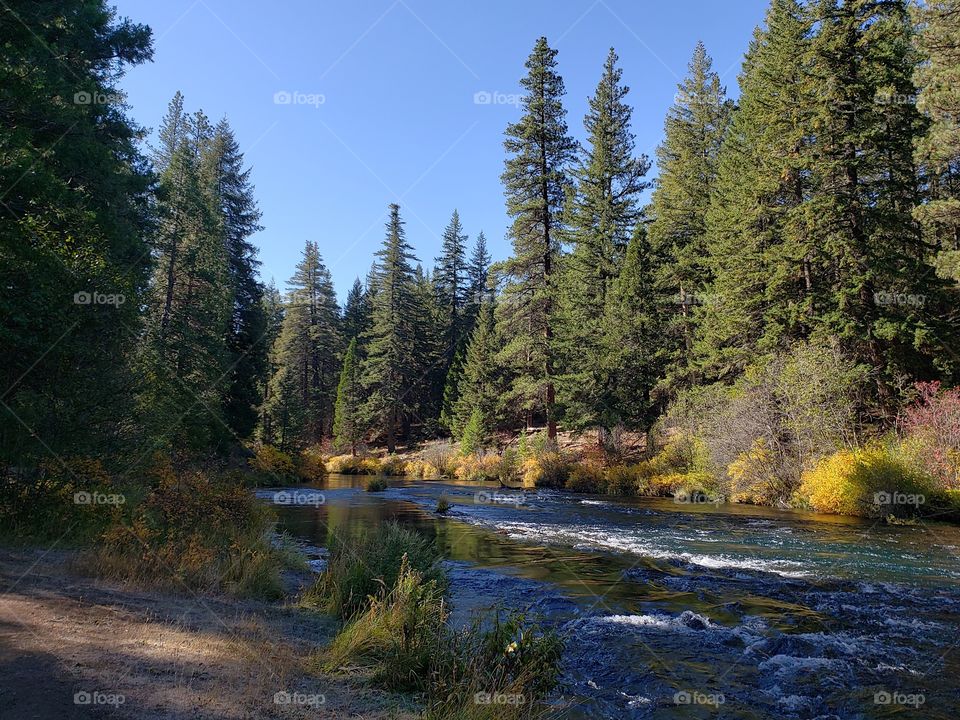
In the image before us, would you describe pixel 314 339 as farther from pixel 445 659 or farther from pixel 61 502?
pixel 445 659

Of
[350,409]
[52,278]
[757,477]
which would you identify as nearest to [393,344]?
[350,409]

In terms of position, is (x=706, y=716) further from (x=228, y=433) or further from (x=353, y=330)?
(x=353, y=330)

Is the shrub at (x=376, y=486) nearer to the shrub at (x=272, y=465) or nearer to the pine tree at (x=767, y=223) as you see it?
the shrub at (x=272, y=465)

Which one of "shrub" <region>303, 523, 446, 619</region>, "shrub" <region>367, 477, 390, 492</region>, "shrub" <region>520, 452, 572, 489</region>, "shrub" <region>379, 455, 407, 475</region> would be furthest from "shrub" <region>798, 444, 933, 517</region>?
"shrub" <region>379, 455, 407, 475</region>

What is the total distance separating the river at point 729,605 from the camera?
19.1 feet

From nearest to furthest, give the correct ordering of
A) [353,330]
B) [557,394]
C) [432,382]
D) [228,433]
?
1. [228,433]
2. [557,394]
3. [432,382]
4. [353,330]

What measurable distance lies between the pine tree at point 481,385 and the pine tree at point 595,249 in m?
12.0

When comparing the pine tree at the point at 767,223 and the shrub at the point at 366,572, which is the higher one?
the pine tree at the point at 767,223

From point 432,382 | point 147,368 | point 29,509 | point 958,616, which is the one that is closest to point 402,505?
point 147,368

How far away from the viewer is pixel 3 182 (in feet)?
30.1

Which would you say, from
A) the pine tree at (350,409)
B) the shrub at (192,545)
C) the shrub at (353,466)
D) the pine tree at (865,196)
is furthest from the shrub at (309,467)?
the pine tree at (865,196)

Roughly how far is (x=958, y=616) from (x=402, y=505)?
1791 cm

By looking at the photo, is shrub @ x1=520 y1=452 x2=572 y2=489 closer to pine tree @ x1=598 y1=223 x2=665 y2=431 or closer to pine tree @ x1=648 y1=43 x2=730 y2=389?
pine tree @ x1=598 y1=223 x2=665 y2=431

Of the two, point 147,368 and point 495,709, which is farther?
point 147,368
